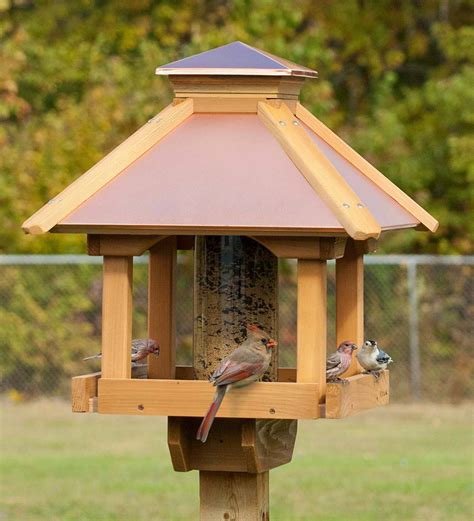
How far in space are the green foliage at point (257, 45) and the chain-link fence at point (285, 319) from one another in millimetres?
1086

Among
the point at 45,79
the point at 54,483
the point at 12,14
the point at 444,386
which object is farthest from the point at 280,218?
the point at 12,14

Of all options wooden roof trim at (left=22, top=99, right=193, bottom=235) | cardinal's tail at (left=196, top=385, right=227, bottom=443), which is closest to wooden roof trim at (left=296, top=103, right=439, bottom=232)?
wooden roof trim at (left=22, top=99, right=193, bottom=235)

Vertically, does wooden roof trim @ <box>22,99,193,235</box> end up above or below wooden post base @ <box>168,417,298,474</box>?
above

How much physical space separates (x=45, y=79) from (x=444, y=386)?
828 cm

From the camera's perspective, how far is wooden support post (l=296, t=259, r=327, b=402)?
5121mm

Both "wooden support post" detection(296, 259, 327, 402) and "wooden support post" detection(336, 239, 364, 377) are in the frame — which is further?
"wooden support post" detection(336, 239, 364, 377)

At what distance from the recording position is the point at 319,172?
517 centimetres

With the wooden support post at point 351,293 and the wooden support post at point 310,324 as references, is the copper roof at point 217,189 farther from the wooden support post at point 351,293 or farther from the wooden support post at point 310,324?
the wooden support post at point 351,293

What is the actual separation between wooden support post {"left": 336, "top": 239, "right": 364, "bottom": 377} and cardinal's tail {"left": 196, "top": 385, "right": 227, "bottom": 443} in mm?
974

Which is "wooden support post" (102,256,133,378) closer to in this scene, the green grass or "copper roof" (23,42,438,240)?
"copper roof" (23,42,438,240)

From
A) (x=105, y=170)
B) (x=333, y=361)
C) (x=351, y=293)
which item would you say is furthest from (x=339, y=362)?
(x=105, y=170)

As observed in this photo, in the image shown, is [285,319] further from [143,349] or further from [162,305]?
[143,349]

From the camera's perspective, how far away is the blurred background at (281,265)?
1123cm

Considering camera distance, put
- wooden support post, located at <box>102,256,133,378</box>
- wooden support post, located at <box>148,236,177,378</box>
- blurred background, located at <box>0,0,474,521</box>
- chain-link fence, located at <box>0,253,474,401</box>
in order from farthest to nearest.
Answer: chain-link fence, located at <box>0,253,474,401</box> → blurred background, located at <box>0,0,474,521</box> → wooden support post, located at <box>148,236,177,378</box> → wooden support post, located at <box>102,256,133,378</box>
